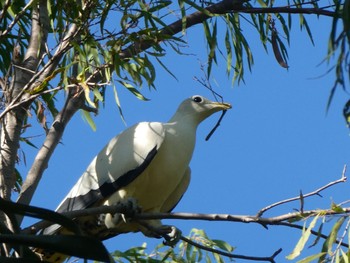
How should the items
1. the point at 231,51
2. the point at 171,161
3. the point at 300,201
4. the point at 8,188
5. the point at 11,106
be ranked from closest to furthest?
the point at 300,201, the point at 11,106, the point at 8,188, the point at 171,161, the point at 231,51

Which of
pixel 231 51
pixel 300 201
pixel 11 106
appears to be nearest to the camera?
pixel 300 201

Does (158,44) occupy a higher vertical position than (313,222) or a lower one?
higher

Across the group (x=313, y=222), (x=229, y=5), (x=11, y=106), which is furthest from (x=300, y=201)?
(x=229, y=5)

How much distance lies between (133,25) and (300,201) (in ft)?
3.48

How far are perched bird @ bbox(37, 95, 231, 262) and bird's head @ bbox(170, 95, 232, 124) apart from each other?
0.40 ft

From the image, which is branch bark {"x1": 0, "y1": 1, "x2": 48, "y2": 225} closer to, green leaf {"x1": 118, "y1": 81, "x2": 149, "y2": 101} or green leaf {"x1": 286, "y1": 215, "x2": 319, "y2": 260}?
green leaf {"x1": 118, "y1": 81, "x2": 149, "y2": 101}

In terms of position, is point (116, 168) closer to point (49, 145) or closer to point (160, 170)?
point (160, 170)

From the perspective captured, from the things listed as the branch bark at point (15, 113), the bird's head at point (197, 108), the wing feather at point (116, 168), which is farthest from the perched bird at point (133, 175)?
the branch bark at point (15, 113)

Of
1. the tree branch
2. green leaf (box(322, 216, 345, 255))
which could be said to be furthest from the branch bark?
green leaf (box(322, 216, 345, 255))

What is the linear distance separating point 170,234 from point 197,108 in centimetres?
69

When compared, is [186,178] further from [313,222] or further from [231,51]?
[313,222]

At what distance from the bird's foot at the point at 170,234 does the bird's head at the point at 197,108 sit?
575 millimetres

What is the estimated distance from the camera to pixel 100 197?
325cm

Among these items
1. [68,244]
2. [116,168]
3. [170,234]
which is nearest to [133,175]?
[116,168]
